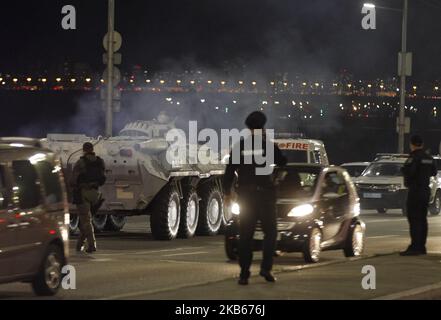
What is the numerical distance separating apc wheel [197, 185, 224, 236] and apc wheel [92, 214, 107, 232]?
2.19 meters

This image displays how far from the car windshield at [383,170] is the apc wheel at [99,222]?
13.3m

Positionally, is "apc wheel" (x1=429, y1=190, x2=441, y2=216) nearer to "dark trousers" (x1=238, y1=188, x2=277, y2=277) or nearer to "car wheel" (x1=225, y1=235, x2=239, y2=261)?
"car wheel" (x1=225, y1=235, x2=239, y2=261)

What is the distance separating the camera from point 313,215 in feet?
58.9

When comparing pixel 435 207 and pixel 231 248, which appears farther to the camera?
pixel 435 207

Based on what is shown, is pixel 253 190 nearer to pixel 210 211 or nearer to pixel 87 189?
pixel 87 189

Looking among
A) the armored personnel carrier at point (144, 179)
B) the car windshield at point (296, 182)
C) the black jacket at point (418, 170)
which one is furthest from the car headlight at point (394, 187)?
the black jacket at point (418, 170)

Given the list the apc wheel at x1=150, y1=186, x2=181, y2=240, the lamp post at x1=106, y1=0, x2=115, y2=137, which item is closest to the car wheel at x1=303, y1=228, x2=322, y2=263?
the apc wheel at x1=150, y1=186, x2=181, y2=240

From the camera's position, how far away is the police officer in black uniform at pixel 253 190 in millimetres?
13453

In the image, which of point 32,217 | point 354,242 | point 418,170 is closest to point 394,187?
point 354,242

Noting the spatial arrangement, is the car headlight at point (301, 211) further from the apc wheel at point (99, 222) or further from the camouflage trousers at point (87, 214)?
the apc wheel at point (99, 222)

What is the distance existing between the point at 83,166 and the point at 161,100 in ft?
76.3

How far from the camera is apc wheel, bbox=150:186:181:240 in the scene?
933 inches

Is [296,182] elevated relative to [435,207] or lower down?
elevated

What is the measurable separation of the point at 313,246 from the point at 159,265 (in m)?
2.23
